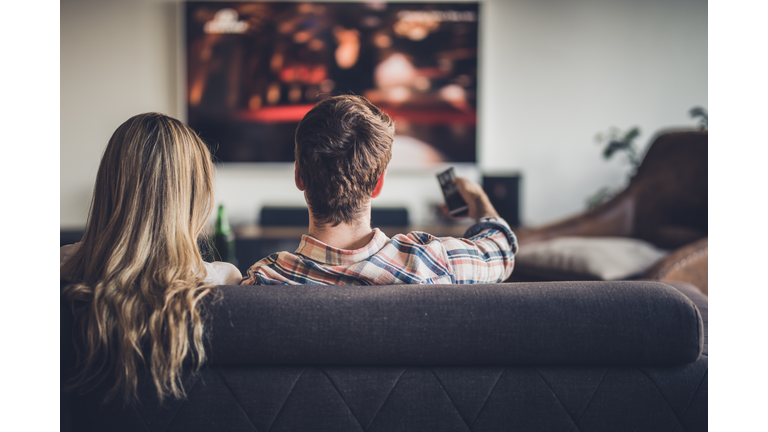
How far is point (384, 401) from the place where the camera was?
705mm

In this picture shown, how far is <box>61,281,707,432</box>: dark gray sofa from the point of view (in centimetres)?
68

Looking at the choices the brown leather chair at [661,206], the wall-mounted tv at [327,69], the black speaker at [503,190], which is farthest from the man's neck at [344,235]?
the wall-mounted tv at [327,69]

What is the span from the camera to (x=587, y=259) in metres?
1.97

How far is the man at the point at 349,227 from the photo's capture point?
2.67 feet

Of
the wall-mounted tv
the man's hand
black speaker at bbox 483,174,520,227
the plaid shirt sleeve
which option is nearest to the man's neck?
the plaid shirt sleeve

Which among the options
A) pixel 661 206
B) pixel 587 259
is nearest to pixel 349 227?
pixel 587 259

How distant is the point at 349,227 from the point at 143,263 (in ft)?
1.14

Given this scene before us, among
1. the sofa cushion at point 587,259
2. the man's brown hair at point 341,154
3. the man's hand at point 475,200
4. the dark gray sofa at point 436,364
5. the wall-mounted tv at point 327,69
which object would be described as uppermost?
the wall-mounted tv at point 327,69

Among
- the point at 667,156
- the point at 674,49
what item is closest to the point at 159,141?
the point at 667,156

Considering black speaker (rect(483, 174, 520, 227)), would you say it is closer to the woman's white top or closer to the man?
the man

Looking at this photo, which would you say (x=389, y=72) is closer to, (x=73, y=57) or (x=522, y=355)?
(x=73, y=57)

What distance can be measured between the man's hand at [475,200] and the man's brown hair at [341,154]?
0.32 m

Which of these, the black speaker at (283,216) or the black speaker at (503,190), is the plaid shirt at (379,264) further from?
the black speaker at (283,216)

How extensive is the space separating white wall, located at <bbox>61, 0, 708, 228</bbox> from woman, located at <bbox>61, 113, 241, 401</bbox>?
265 centimetres
